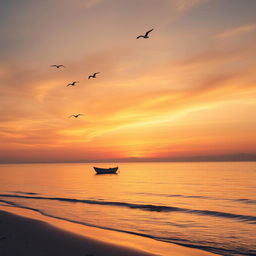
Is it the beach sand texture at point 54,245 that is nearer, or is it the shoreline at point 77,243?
the beach sand texture at point 54,245

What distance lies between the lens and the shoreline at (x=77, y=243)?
13.9 metres

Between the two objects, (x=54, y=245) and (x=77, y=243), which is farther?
(x=77, y=243)

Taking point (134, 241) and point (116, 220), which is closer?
point (134, 241)

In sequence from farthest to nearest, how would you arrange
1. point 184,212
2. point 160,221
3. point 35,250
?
point 184,212 → point 160,221 → point 35,250

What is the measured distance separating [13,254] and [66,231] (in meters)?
6.53

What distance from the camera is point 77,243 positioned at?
15.8m

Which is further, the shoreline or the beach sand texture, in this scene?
the shoreline

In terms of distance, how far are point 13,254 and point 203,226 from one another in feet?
52.3

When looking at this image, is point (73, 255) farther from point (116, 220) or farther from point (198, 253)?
point (116, 220)

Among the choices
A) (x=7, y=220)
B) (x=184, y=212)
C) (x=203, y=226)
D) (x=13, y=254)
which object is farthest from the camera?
(x=184, y=212)

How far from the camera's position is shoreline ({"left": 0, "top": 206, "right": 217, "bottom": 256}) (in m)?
13.9

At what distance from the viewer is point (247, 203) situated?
39594 millimetres

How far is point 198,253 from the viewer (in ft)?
49.8

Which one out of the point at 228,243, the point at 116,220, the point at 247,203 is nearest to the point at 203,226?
the point at 228,243
